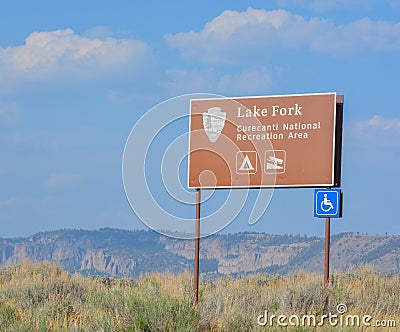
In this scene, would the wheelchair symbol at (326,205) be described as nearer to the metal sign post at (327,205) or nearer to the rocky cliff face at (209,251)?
the metal sign post at (327,205)

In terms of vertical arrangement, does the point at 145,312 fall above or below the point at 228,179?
below

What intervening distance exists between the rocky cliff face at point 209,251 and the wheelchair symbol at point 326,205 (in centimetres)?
471

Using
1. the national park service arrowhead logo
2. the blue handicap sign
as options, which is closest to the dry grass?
the blue handicap sign

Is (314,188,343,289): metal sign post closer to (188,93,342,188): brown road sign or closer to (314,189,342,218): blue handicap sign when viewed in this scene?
(314,189,342,218): blue handicap sign

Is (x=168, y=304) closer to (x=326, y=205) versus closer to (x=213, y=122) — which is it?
(x=326, y=205)

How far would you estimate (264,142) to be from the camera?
16203mm

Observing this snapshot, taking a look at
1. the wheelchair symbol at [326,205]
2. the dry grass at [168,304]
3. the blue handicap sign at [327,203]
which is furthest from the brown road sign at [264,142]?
the dry grass at [168,304]

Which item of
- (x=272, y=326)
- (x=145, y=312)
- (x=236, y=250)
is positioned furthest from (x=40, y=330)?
(x=236, y=250)

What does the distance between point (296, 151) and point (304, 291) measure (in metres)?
2.99

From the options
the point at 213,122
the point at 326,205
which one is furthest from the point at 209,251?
the point at 326,205

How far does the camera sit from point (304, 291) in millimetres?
14742

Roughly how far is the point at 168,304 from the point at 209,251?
75.9 ft

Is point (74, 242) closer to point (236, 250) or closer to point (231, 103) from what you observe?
→ point (236, 250)

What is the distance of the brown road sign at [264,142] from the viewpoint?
52.4ft
